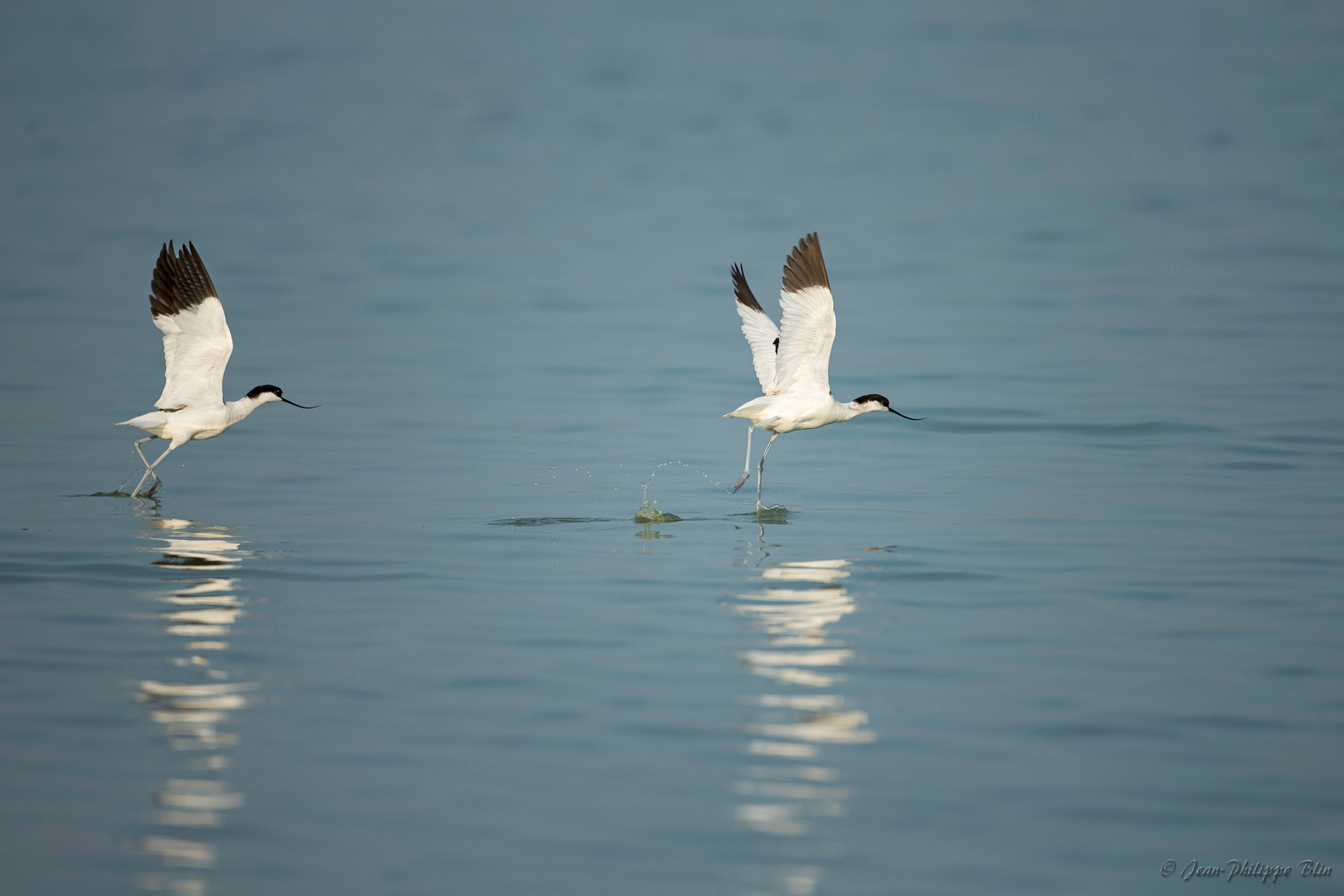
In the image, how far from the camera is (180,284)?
16.4m

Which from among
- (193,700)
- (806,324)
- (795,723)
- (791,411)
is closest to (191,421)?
(791,411)

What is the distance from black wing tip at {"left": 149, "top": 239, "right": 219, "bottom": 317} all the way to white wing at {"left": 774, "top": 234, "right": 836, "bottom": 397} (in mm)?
6158

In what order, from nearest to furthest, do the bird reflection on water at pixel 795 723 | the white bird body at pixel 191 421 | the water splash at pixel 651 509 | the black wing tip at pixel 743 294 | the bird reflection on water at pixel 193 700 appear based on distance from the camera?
the bird reflection on water at pixel 193 700, the bird reflection on water at pixel 795 723, the water splash at pixel 651 509, the white bird body at pixel 191 421, the black wing tip at pixel 743 294

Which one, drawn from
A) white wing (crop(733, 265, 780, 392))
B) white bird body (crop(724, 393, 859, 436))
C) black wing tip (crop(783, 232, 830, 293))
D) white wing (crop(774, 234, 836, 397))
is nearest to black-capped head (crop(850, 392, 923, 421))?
white bird body (crop(724, 393, 859, 436))

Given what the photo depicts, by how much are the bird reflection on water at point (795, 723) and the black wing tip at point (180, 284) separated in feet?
24.3

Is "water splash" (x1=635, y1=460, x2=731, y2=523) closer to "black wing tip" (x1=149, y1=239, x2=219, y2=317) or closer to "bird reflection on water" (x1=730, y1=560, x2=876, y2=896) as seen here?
"bird reflection on water" (x1=730, y1=560, x2=876, y2=896)

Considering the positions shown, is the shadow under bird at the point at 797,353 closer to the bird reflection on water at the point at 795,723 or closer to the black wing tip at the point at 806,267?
the black wing tip at the point at 806,267

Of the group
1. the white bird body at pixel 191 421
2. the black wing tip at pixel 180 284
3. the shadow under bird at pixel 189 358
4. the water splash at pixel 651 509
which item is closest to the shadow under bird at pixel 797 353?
the water splash at pixel 651 509

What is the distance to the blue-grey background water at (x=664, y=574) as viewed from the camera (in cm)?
790

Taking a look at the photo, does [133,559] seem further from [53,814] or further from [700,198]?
[700,198]

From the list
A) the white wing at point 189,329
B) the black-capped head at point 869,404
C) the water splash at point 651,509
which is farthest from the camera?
the black-capped head at point 869,404

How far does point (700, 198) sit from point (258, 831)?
54.9 m

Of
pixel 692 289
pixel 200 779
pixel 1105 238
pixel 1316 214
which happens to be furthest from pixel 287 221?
pixel 200 779

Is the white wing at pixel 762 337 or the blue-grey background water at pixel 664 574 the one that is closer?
the blue-grey background water at pixel 664 574
